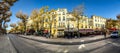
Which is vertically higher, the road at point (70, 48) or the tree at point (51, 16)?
the tree at point (51, 16)

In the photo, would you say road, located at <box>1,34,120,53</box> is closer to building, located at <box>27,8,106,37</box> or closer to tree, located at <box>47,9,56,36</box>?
tree, located at <box>47,9,56,36</box>

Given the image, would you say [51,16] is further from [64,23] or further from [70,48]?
[70,48]

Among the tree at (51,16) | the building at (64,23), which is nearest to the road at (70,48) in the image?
the tree at (51,16)

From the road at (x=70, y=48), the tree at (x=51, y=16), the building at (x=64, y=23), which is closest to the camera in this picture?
the road at (x=70, y=48)

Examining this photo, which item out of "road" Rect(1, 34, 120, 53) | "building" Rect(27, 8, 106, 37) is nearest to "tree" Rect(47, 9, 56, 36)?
"building" Rect(27, 8, 106, 37)

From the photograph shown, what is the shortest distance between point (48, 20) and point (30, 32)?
38.6 m

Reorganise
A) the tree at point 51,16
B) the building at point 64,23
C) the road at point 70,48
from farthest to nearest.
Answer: the building at point 64,23 < the tree at point 51,16 < the road at point 70,48

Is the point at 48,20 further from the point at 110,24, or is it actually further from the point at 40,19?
the point at 110,24

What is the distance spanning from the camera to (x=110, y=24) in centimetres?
10275

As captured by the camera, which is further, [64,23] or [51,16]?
[64,23]

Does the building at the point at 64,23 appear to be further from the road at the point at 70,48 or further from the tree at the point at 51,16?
the road at the point at 70,48

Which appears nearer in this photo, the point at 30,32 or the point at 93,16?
the point at 93,16

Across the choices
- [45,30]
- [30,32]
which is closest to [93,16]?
[45,30]

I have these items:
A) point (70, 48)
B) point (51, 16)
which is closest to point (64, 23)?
point (51, 16)
